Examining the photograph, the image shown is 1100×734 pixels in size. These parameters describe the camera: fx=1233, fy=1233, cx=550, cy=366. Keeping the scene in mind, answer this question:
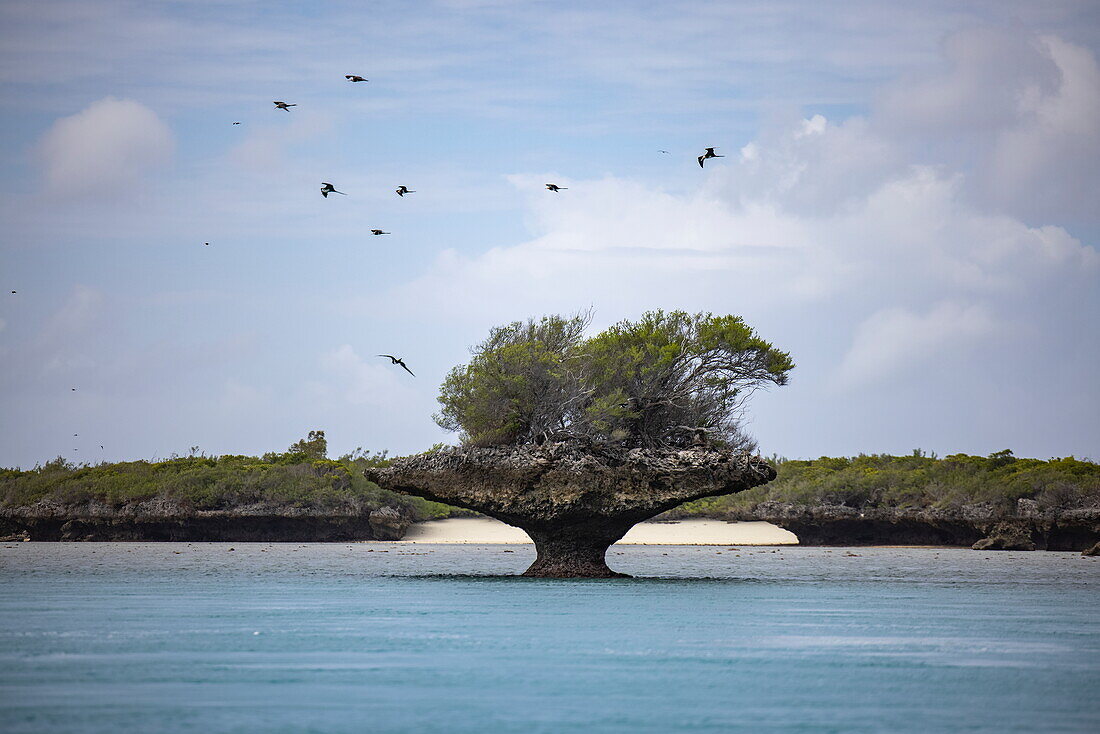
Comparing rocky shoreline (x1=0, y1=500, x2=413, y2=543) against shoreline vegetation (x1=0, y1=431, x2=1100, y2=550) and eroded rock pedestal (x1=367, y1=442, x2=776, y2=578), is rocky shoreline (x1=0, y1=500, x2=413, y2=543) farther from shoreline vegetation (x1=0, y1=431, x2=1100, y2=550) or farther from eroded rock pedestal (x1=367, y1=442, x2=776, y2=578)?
eroded rock pedestal (x1=367, y1=442, x2=776, y2=578)

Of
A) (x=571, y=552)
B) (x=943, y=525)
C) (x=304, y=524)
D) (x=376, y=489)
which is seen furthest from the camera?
(x=376, y=489)

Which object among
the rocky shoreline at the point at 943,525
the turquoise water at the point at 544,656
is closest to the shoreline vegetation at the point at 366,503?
the rocky shoreline at the point at 943,525

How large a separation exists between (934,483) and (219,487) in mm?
54025

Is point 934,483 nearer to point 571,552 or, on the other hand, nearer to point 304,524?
point 304,524

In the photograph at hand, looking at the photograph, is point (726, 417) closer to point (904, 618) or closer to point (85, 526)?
point (904, 618)

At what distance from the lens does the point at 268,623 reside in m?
28.2

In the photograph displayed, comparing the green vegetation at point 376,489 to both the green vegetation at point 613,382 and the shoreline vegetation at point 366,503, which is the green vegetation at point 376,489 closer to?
the shoreline vegetation at point 366,503

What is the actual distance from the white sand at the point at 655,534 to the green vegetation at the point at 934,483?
2948 mm

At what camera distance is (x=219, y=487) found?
96625 millimetres

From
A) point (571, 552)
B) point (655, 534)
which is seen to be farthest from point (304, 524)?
point (571, 552)

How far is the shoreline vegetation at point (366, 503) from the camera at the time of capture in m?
81.8

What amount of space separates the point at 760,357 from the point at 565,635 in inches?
768

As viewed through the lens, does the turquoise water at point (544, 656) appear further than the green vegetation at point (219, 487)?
No

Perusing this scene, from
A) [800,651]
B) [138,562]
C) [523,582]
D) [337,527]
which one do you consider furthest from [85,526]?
[800,651]
